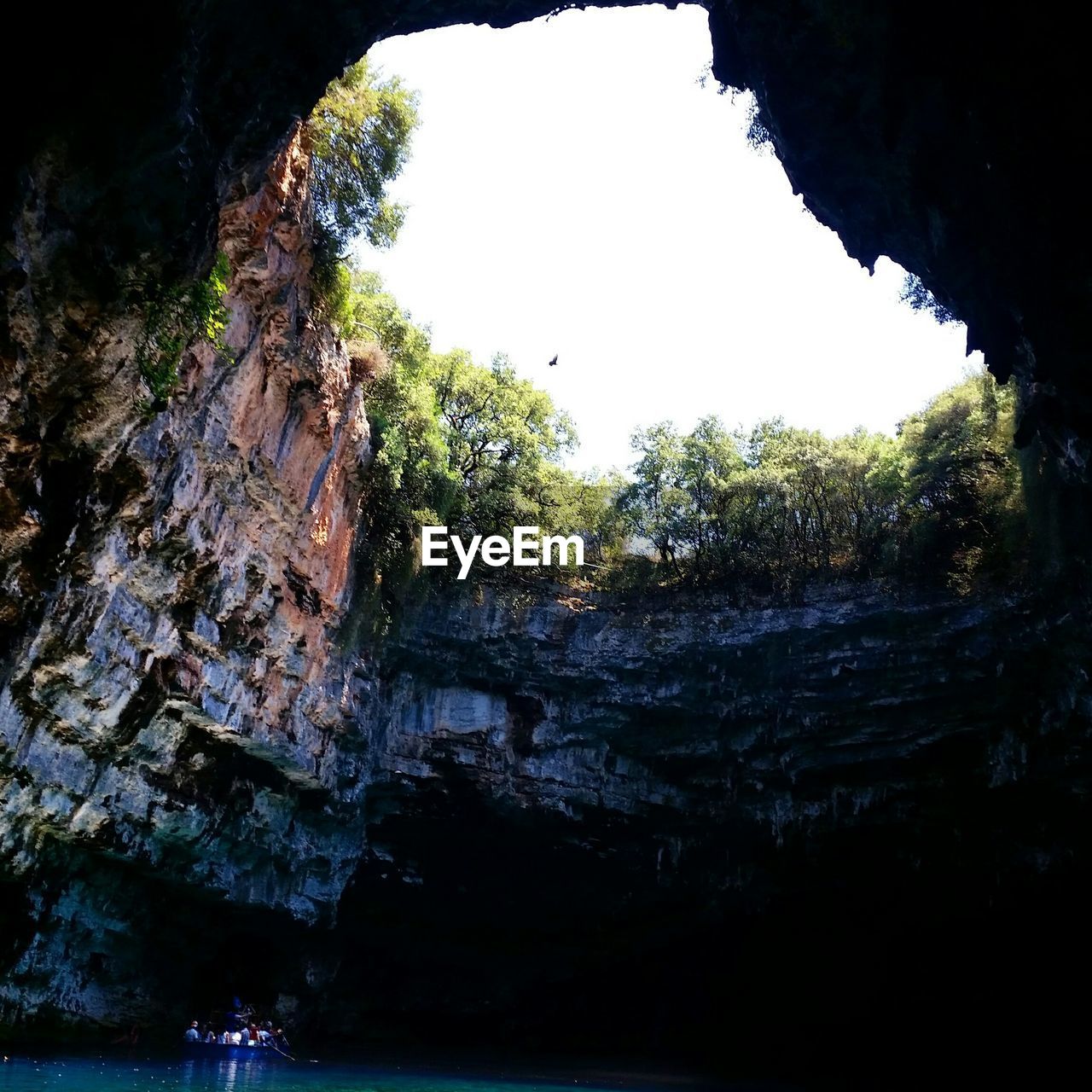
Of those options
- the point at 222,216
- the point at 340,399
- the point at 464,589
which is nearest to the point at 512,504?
the point at 464,589

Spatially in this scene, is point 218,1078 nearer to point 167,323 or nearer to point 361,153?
point 167,323

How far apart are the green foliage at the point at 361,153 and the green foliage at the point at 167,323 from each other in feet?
19.6

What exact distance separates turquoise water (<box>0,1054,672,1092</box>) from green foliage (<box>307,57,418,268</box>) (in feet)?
42.2

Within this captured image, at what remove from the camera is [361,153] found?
17.1m

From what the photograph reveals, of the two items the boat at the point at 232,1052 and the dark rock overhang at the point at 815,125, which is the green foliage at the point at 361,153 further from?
the boat at the point at 232,1052

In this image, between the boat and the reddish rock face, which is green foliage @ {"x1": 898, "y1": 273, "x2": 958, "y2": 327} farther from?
the boat

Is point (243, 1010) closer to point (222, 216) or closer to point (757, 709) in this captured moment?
point (757, 709)

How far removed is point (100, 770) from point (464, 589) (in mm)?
8321

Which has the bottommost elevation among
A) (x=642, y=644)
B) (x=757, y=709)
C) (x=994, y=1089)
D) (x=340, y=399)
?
(x=994, y=1089)

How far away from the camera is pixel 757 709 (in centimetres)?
1984

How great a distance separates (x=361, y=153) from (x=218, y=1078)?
50.9 feet

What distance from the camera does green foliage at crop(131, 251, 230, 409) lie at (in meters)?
9.84

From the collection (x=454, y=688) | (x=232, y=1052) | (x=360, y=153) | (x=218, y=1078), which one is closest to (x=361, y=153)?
(x=360, y=153)

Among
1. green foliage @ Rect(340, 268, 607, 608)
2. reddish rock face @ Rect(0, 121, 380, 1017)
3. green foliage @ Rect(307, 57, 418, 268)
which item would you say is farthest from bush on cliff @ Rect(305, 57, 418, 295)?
reddish rock face @ Rect(0, 121, 380, 1017)
